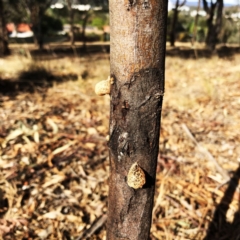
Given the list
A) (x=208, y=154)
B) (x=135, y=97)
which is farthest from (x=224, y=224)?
(x=135, y=97)

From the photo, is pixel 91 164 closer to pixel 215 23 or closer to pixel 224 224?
pixel 224 224

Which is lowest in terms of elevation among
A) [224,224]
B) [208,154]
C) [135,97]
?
[224,224]

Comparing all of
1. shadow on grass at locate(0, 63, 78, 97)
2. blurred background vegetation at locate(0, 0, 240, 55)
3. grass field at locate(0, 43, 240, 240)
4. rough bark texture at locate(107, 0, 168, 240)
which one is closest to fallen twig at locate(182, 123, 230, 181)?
grass field at locate(0, 43, 240, 240)

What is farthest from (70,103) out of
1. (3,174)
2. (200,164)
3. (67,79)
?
(200,164)

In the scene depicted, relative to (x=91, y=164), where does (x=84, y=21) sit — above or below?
above

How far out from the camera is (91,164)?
291cm

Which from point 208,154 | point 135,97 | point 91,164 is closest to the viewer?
point 135,97

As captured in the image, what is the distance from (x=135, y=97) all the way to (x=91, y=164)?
203cm

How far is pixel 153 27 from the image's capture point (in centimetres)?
89

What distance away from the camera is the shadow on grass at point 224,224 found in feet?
7.30

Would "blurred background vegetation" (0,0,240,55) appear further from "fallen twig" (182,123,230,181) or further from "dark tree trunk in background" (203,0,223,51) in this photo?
"fallen twig" (182,123,230,181)

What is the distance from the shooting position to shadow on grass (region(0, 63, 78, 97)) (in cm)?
474

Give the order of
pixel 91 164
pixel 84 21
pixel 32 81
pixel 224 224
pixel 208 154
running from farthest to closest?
1. pixel 84 21
2. pixel 32 81
3. pixel 208 154
4. pixel 91 164
5. pixel 224 224

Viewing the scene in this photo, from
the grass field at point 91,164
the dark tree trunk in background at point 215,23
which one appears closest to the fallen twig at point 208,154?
the grass field at point 91,164
